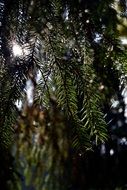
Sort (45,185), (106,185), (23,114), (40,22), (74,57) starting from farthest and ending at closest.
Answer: (106,185)
(74,57)
(40,22)
(23,114)
(45,185)

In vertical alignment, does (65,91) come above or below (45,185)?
above

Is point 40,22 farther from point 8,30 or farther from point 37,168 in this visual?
point 37,168

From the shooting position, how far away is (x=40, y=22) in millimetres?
938

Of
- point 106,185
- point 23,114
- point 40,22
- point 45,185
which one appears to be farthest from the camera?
point 106,185

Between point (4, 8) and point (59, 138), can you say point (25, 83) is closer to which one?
point (4, 8)

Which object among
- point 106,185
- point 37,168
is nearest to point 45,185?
point 37,168

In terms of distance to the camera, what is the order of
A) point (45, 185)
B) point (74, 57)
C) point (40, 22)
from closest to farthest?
point (45, 185) < point (40, 22) < point (74, 57)

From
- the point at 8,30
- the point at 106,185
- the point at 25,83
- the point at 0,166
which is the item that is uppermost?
the point at 106,185

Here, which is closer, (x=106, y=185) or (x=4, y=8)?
(x=4, y=8)

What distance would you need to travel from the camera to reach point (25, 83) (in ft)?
3.27

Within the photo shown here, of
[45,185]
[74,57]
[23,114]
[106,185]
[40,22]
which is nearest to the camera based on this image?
[45,185]

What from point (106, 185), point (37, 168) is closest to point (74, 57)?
point (37, 168)

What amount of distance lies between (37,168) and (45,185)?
1.3 inches

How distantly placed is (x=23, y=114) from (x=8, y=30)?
42 centimetres
